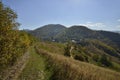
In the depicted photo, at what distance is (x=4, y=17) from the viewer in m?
16.4

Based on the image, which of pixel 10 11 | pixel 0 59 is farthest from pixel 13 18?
pixel 0 59

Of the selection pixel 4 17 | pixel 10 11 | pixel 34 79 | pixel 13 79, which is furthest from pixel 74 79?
pixel 10 11

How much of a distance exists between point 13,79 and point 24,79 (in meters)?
1.21

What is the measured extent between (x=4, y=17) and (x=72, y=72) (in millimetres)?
9061

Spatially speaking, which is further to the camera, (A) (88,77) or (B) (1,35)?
(B) (1,35)

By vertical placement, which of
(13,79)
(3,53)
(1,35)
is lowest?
(13,79)

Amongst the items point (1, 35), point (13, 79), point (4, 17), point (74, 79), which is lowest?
point (13, 79)

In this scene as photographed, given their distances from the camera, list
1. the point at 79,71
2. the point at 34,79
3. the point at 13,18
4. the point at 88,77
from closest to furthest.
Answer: the point at 88,77, the point at 79,71, the point at 34,79, the point at 13,18

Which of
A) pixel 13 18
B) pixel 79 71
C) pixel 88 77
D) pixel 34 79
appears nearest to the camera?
pixel 88 77

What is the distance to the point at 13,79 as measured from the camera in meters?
15.2

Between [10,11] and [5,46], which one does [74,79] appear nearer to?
[5,46]

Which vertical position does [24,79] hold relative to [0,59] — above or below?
below

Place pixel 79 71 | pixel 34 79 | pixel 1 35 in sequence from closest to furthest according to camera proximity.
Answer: pixel 79 71 < pixel 34 79 < pixel 1 35

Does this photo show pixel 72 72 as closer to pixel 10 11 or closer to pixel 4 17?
pixel 4 17
